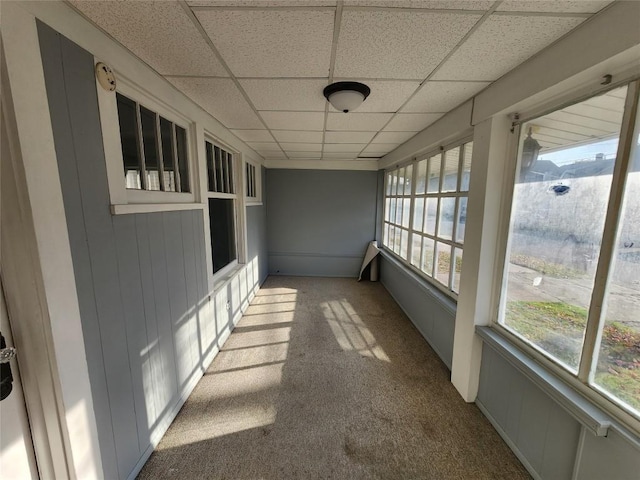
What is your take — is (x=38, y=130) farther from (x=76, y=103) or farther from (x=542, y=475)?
(x=542, y=475)

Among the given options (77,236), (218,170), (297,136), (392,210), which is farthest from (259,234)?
(77,236)

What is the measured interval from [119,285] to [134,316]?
0.23 meters

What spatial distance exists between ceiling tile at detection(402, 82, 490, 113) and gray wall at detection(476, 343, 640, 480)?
186cm

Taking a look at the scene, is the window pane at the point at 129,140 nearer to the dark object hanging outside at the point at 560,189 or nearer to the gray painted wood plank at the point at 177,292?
the gray painted wood plank at the point at 177,292

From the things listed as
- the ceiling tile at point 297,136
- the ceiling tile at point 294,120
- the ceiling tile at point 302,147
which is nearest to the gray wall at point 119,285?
the ceiling tile at point 294,120

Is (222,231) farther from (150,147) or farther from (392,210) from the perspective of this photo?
(392,210)

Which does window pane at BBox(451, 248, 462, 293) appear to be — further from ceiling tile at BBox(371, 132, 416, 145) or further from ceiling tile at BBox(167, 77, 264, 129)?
ceiling tile at BBox(167, 77, 264, 129)

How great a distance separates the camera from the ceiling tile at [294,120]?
2.29 metres

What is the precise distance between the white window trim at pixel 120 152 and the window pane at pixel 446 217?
247cm

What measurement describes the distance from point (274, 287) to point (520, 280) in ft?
12.2

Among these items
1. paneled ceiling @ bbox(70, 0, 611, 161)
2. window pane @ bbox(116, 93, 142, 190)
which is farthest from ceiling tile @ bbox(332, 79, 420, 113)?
window pane @ bbox(116, 93, 142, 190)

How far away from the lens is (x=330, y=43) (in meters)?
1.23

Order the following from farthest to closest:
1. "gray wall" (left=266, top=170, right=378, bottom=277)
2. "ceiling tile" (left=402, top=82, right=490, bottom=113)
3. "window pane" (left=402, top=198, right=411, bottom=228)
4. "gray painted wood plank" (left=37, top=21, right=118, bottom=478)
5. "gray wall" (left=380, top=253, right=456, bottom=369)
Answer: "gray wall" (left=266, top=170, right=378, bottom=277), "window pane" (left=402, top=198, right=411, bottom=228), "gray wall" (left=380, top=253, right=456, bottom=369), "ceiling tile" (left=402, top=82, right=490, bottom=113), "gray painted wood plank" (left=37, top=21, right=118, bottom=478)

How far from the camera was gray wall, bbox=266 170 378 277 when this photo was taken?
510cm
